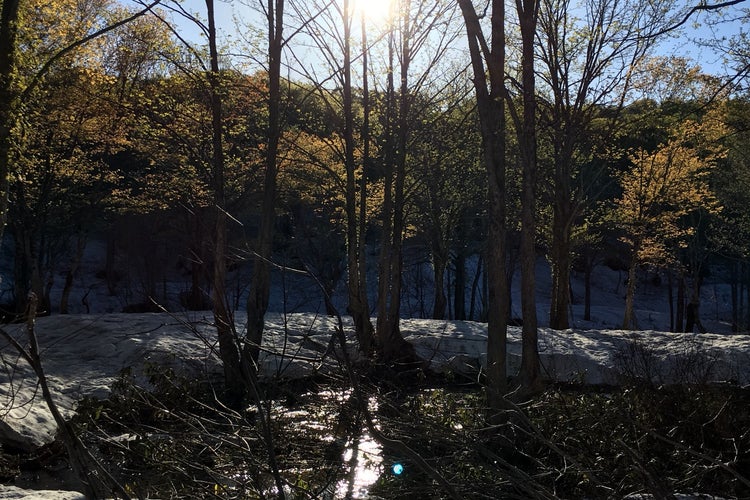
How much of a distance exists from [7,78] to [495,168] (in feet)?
22.6

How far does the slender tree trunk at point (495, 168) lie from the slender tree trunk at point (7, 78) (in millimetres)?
6310

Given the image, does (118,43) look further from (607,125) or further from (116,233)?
(607,125)

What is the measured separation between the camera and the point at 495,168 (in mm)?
6812

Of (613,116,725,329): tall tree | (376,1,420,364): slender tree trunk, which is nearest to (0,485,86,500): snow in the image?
(376,1,420,364): slender tree trunk

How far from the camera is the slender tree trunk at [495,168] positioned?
6.83m

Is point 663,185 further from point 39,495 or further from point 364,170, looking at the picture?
point 39,495

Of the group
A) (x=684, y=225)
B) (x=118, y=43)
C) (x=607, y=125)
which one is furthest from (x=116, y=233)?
(x=684, y=225)

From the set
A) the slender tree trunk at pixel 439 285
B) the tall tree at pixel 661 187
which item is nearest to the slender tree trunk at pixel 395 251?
the slender tree trunk at pixel 439 285

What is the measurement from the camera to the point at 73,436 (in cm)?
205

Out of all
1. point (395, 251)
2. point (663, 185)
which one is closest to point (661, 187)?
point (663, 185)

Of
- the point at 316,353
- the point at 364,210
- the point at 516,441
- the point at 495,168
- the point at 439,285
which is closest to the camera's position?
the point at 495,168

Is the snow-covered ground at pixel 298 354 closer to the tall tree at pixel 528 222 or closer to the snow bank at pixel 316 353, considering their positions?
the snow bank at pixel 316 353

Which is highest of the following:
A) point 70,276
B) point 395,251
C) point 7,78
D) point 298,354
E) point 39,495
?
point 7,78

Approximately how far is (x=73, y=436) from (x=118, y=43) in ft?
72.2
